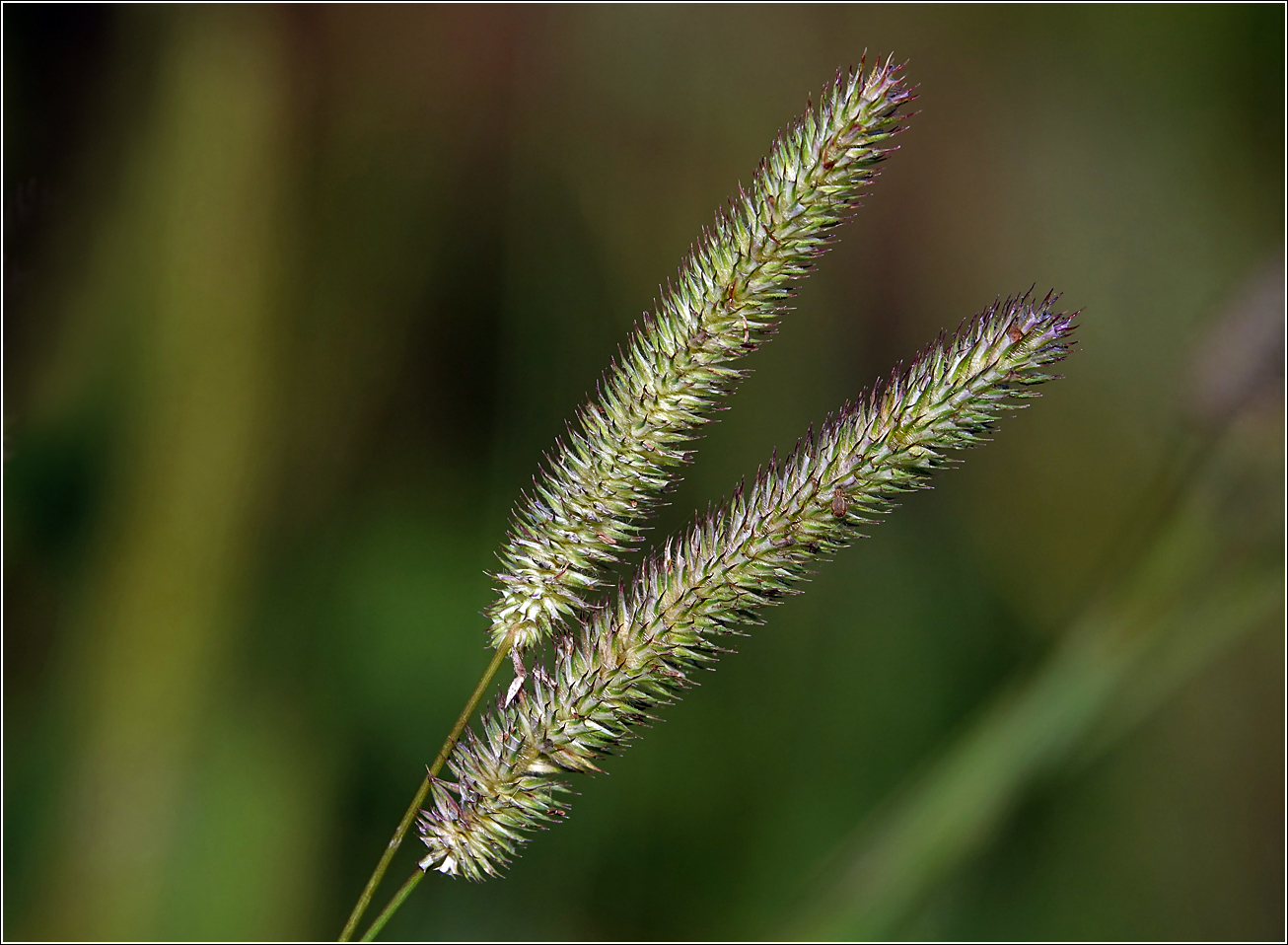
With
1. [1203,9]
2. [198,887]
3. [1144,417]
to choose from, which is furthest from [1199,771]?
[198,887]

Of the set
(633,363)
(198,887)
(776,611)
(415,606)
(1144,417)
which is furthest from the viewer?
(1144,417)

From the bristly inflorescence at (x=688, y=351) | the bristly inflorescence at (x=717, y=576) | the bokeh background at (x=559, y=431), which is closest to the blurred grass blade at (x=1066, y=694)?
the bokeh background at (x=559, y=431)

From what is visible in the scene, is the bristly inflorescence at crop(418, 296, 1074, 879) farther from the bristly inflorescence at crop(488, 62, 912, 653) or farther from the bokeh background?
the bokeh background

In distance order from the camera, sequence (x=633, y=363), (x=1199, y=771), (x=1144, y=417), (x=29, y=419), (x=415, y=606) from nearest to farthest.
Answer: (x=633, y=363) < (x=29, y=419) < (x=415, y=606) < (x=1199, y=771) < (x=1144, y=417)

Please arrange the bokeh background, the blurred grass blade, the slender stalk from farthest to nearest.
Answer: the bokeh background
the blurred grass blade
the slender stalk

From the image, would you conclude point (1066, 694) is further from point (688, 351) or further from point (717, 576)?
point (688, 351)

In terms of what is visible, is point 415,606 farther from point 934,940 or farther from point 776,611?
point 934,940

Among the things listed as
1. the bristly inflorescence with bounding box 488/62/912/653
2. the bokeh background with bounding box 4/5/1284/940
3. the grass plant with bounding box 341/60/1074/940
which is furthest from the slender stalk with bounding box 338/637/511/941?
the bokeh background with bounding box 4/5/1284/940
